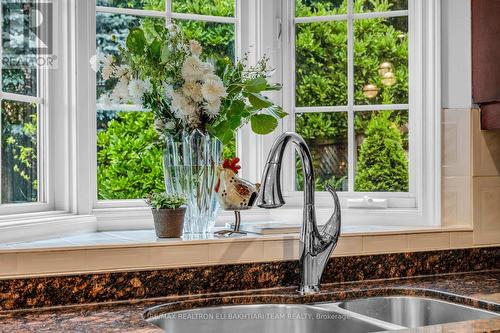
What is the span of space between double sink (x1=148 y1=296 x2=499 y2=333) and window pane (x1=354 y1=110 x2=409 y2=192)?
571 mm

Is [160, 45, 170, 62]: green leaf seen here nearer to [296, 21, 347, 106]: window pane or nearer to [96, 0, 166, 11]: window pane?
[96, 0, 166, 11]: window pane

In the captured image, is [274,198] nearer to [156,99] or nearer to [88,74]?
[156,99]

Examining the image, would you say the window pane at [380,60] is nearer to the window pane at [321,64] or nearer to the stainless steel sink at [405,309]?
the window pane at [321,64]

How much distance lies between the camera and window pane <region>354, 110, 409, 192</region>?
7.62ft

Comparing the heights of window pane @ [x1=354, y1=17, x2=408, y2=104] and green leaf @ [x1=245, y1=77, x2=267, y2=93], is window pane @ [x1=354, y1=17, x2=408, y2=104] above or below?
above

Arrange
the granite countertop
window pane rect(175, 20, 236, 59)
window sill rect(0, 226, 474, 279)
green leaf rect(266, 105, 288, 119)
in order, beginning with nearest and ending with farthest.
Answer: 1. the granite countertop
2. window sill rect(0, 226, 474, 279)
3. green leaf rect(266, 105, 288, 119)
4. window pane rect(175, 20, 236, 59)

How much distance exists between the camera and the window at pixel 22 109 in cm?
184

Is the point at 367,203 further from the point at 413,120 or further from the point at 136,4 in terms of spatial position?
the point at 136,4

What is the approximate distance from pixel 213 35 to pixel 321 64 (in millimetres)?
Result: 408

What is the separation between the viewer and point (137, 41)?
1.89 m

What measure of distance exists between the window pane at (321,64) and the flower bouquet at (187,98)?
1.39 ft

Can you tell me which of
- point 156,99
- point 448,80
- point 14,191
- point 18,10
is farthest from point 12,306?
point 448,80

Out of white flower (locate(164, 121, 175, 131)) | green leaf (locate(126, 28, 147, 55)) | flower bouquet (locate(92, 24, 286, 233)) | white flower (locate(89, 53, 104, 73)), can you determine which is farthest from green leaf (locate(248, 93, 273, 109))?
white flower (locate(89, 53, 104, 73))

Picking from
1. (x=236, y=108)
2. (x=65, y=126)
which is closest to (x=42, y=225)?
(x=65, y=126)
